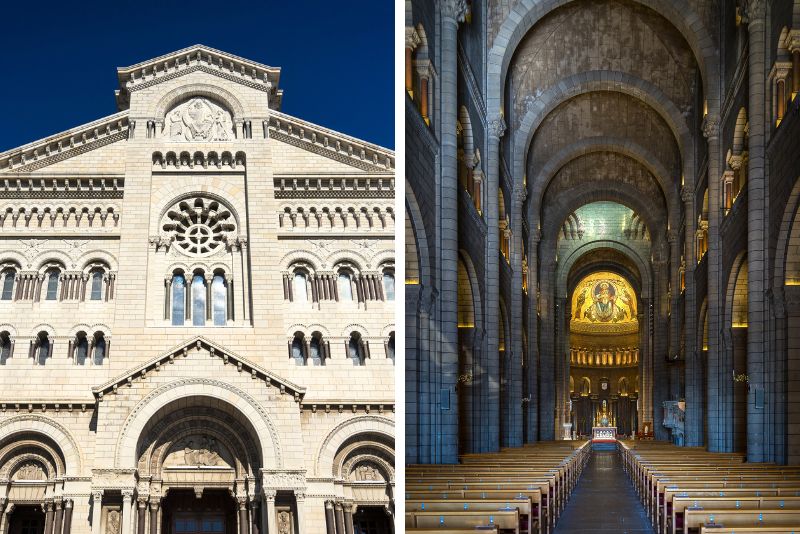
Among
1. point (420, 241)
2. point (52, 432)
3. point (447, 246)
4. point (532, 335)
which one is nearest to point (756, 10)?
point (447, 246)

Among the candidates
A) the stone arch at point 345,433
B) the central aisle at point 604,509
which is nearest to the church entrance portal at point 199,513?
the stone arch at point 345,433

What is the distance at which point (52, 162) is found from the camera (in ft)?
57.2

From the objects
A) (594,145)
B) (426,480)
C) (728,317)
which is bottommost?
(426,480)

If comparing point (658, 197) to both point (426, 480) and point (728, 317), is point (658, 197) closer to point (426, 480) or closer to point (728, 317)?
point (728, 317)

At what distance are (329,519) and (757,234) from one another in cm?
1120

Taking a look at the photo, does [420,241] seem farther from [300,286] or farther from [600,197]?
[600,197]

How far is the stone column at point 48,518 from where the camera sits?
1741cm

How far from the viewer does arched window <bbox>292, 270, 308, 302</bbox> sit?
1861 cm

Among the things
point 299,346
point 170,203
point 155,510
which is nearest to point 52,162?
point 170,203

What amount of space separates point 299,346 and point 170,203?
4169 mm

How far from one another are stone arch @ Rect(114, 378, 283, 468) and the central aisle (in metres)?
6.10

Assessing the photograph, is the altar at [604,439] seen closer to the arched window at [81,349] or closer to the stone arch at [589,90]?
the stone arch at [589,90]

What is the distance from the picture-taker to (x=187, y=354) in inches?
712

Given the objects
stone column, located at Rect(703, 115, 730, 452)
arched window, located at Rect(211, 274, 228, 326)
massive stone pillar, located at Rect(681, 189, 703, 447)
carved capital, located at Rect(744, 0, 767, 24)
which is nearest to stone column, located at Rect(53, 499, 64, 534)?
arched window, located at Rect(211, 274, 228, 326)
